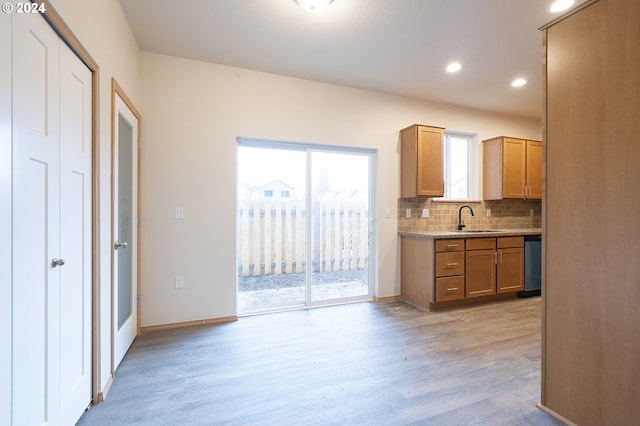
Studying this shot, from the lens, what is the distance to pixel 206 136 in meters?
3.05

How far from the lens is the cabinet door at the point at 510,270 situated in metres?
3.78

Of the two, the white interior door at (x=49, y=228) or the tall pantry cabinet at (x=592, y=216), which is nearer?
the white interior door at (x=49, y=228)

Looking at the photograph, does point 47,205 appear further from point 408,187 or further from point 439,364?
point 408,187

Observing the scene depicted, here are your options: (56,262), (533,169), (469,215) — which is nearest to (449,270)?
(469,215)

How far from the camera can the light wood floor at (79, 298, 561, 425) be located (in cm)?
167

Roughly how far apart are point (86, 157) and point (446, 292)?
3567 millimetres

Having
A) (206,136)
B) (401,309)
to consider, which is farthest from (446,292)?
(206,136)

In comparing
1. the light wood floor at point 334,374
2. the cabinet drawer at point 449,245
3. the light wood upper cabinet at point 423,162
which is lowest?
the light wood floor at point 334,374

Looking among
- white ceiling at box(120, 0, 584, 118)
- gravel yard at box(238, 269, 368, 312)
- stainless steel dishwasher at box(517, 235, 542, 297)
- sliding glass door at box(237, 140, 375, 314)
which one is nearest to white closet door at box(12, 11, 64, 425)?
white ceiling at box(120, 0, 584, 118)

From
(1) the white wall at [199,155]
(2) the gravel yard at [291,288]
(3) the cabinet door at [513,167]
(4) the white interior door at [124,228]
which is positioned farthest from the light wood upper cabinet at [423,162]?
(4) the white interior door at [124,228]

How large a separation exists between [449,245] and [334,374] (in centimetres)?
213

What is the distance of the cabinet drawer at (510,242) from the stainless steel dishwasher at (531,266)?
13 cm

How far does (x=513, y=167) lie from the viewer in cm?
430

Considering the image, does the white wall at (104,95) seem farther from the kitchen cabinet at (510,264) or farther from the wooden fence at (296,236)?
the kitchen cabinet at (510,264)
